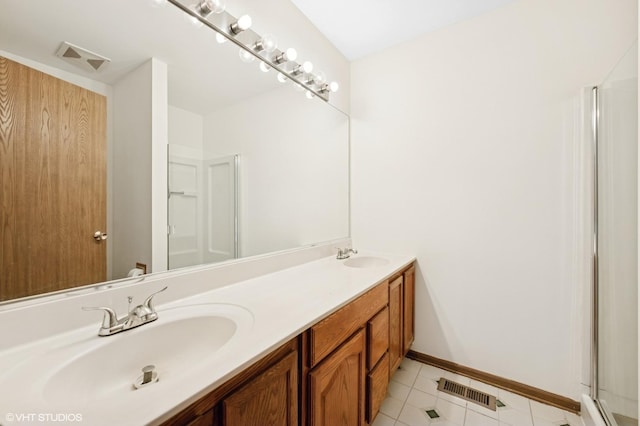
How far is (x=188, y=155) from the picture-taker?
3.64 feet

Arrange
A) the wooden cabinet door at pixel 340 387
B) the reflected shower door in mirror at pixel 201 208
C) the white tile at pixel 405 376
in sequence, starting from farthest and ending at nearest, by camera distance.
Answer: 1. the white tile at pixel 405 376
2. the reflected shower door in mirror at pixel 201 208
3. the wooden cabinet door at pixel 340 387

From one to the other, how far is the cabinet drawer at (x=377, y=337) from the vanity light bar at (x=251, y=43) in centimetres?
145

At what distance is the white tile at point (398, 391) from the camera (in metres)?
1.54

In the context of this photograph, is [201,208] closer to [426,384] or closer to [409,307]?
[409,307]

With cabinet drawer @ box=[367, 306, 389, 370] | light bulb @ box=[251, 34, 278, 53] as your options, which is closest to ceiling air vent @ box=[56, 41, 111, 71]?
light bulb @ box=[251, 34, 278, 53]

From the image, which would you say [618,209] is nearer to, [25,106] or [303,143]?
[303,143]

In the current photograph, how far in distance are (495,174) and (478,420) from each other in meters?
1.37

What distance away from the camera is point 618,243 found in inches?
46.8

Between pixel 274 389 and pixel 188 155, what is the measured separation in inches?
37.1

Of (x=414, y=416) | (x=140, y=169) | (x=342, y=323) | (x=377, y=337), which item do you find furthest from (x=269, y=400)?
(x=414, y=416)

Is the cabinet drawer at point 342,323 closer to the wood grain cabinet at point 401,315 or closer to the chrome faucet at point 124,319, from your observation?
the wood grain cabinet at point 401,315

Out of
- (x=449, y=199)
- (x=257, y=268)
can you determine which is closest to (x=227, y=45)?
(x=257, y=268)

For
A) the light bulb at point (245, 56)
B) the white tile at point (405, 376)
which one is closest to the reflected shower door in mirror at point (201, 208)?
the light bulb at point (245, 56)

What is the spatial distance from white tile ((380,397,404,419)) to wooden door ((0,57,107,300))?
5.03 ft
